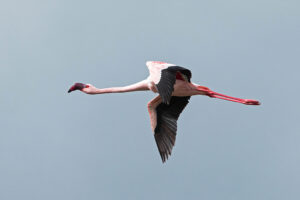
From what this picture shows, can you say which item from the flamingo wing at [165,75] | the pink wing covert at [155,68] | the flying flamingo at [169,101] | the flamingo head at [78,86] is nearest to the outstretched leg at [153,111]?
the flying flamingo at [169,101]

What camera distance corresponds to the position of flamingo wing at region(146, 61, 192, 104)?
22.1 m

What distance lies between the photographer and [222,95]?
2666cm

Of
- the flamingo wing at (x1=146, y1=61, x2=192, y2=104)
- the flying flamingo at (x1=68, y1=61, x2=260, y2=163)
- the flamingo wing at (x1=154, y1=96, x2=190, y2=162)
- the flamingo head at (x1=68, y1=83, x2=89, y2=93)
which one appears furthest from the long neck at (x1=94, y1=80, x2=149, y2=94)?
the flamingo wing at (x1=154, y1=96, x2=190, y2=162)

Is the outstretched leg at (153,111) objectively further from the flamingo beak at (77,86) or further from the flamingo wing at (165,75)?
the flamingo beak at (77,86)

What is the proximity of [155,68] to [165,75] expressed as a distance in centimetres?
111

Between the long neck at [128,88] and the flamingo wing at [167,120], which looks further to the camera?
the flamingo wing at [167,120]

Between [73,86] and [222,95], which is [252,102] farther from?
[73,86]

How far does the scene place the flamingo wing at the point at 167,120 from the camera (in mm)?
26656

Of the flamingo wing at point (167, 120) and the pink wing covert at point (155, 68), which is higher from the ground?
the pink wing covert at point (155, 68)

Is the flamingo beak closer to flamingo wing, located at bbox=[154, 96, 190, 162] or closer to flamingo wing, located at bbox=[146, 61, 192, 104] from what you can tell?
flamingo wing, located at bbox=[154, 96, 190, 162]

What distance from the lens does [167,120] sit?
88.2 ft

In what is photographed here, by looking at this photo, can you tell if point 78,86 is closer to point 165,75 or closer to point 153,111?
point 153,111

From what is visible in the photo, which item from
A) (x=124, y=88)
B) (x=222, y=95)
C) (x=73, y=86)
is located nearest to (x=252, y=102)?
(x=222, y=95)

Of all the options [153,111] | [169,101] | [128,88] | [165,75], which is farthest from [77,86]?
[165,75]
